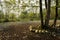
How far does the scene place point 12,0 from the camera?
570 cm

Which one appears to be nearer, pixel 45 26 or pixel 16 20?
pixel 45 26

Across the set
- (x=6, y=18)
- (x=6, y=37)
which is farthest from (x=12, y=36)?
(x=6, y=18)

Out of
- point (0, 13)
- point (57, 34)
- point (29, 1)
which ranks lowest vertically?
point (57, 34)

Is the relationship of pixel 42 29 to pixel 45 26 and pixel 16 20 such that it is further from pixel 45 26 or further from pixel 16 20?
pixel 16 20

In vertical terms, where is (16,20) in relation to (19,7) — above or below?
below

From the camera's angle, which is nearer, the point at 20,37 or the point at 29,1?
the point at 20,37

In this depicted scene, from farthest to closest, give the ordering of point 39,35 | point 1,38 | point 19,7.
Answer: point 19,7, point 39,35, point 1,38

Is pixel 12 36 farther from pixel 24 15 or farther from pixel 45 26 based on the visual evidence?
pixel 24 15

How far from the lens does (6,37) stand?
5.15 metres

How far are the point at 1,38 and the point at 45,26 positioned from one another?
2.07 meters

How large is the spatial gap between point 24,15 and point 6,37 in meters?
3.91

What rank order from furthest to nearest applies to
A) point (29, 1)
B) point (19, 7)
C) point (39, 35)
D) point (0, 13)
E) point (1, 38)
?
point (0, 13) → point (19, 7) → point (29, 1) → point (39, 35) → point (1, 38)

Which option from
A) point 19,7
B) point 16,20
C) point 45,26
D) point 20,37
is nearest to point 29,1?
point 19,7

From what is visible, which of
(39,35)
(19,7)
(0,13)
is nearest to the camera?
(39,35)
